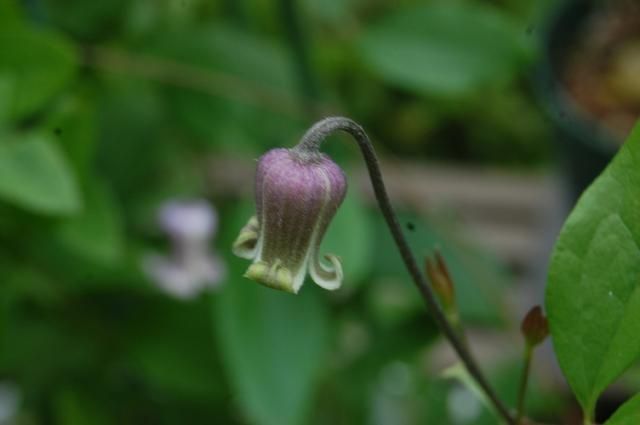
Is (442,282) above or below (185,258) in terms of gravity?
above

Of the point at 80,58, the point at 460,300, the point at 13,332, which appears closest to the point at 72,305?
the point at 13,332

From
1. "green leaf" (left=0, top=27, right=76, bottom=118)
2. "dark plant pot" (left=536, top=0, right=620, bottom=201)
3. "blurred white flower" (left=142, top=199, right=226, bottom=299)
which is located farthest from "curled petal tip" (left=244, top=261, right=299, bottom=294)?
"dark plant pot" (left=536, top=0, right=620, bottom=201)

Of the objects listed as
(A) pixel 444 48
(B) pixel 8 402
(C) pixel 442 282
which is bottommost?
(B) pixel 8 402

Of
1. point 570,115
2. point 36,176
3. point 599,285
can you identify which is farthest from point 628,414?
point 570,115

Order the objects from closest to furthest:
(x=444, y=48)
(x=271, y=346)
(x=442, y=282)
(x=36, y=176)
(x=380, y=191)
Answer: (x=380, y=191), (x=442, y=282), (x=36, y=176), (x=271, y=346), (x=444, y=48)

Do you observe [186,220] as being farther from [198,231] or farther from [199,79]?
[199,79]

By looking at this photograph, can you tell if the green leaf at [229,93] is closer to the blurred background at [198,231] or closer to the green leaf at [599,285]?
the blurred background at [198,231]

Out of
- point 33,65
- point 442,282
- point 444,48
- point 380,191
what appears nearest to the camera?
point 380,191
